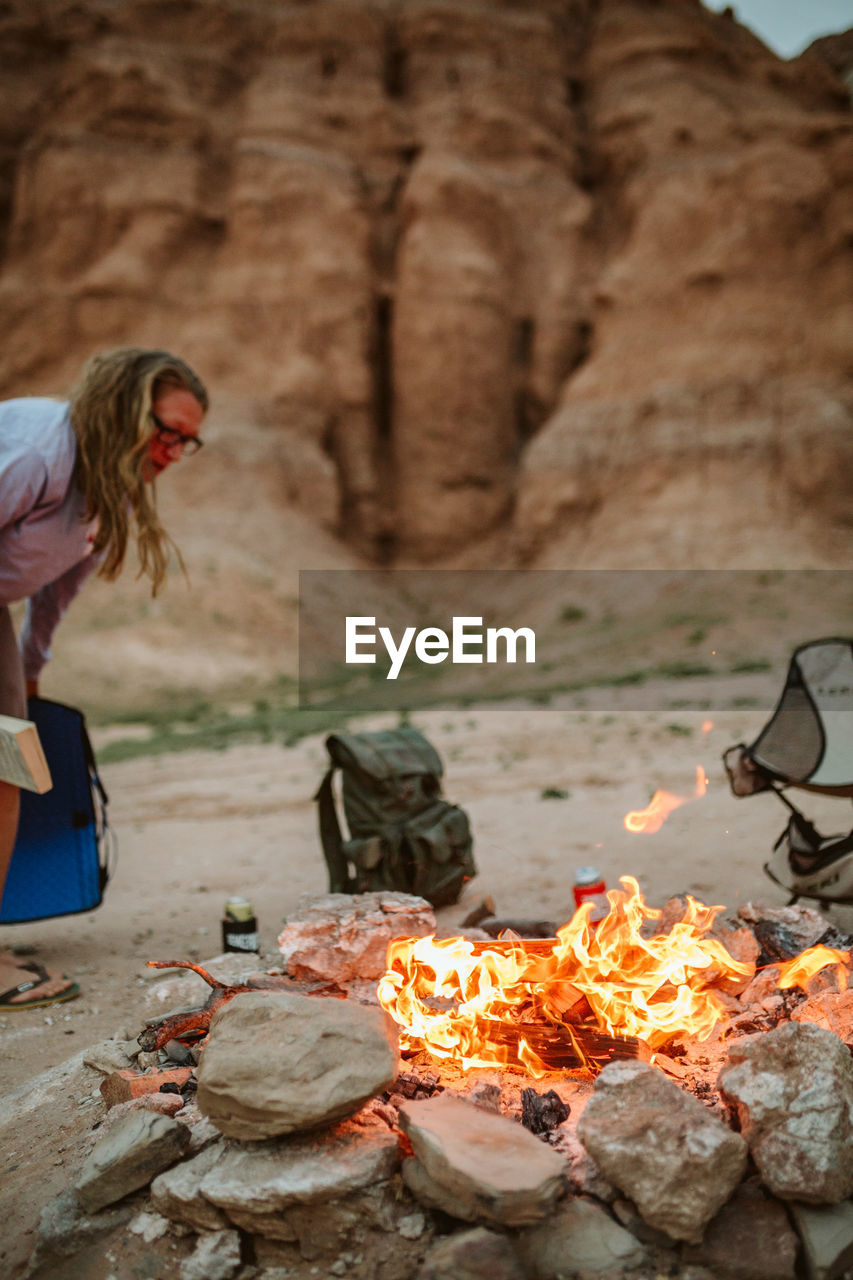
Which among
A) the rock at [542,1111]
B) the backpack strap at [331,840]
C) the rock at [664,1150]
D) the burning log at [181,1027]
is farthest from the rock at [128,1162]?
the backpack strap at [331,840]

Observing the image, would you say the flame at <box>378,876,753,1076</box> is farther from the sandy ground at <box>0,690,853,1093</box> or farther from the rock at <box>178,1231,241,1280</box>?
the sandy ground at <box>0,690,853,1093</box>

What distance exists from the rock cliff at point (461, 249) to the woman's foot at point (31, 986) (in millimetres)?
19568

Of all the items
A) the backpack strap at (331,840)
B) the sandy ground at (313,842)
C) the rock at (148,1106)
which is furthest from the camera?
the backpack strap at (331,840)

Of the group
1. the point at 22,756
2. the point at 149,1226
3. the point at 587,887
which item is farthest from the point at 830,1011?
the point at 22,756

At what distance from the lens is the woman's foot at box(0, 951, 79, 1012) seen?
340 centimetres

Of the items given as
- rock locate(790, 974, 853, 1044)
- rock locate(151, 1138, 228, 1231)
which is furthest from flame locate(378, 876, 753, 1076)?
rock locate(151, 1138, 228, 1231)

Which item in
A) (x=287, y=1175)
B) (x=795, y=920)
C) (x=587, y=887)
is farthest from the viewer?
(x=587, y=887)

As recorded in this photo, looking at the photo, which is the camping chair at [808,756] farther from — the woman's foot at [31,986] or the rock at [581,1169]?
the woman's foot at [31,986]

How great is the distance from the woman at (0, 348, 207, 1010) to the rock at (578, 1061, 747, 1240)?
6.30ft

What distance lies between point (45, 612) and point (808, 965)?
3.04m

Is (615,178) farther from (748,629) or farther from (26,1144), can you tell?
(26,1144)

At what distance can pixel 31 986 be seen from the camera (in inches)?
137

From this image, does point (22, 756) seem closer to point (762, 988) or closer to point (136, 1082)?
point (136, 1082)

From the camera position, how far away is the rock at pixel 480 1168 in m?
1.76
